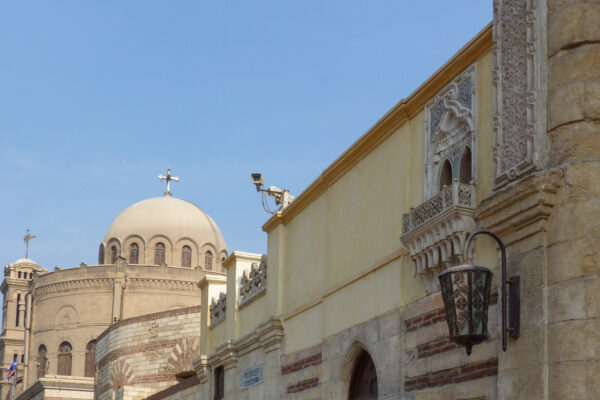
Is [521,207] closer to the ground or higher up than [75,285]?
closer to the ground

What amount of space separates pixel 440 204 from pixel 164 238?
136ft

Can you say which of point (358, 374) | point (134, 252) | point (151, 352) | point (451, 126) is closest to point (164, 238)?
point (134, 252)

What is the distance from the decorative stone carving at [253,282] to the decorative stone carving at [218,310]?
103 cm

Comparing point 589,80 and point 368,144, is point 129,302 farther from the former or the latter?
point 589,80

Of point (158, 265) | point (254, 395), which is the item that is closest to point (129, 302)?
point (158, 265)

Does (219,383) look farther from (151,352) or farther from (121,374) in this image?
(121,374)

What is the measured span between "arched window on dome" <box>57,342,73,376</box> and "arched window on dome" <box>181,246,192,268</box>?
7.20 metres

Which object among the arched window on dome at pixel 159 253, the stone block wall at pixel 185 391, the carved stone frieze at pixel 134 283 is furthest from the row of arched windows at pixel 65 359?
the stone block wall at pixel 185 391

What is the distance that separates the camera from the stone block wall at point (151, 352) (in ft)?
84.7

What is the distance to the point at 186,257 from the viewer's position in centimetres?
4909

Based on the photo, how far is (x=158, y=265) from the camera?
47250 mm

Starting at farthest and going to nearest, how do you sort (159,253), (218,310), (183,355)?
(159,253) < (183,355) < (218,310)

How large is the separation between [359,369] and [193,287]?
121 ft

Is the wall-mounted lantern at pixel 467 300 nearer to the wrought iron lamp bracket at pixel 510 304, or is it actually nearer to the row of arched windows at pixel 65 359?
the wrought iron lamp bracket at pixel 510 304
